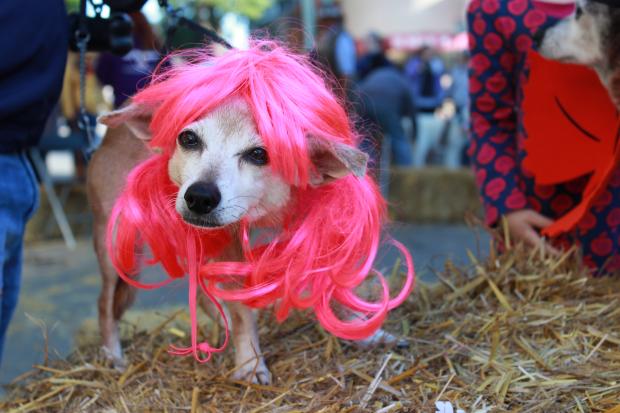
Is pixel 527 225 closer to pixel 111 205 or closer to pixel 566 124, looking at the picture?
pixel 566 124

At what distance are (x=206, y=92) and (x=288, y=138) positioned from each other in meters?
0.23

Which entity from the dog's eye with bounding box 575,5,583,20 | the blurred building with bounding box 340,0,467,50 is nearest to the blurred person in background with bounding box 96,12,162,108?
the dog's eye with bounding box 575,5,583,20

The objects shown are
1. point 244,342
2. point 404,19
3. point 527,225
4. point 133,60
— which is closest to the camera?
point 244,342

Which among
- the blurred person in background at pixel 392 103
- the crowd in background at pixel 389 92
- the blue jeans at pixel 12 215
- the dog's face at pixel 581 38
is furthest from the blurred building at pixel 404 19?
the blue jeans at pixel 12 215

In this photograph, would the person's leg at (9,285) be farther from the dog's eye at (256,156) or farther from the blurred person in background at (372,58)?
the blurred person in background at (372,58)

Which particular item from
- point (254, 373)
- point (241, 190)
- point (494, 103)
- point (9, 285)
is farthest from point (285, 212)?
point (494, 103)

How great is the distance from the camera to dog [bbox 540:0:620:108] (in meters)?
2.00

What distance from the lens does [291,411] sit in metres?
1.46

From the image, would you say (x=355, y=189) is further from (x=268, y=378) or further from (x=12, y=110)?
(x=12, y=110)

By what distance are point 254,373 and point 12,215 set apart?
0.87 meters

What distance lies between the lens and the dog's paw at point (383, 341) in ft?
5.98

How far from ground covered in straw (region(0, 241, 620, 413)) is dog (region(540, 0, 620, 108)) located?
2.08 ft

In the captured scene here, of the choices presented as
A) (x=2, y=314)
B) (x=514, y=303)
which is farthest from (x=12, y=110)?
(x=514, y=303)

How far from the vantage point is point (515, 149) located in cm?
249
